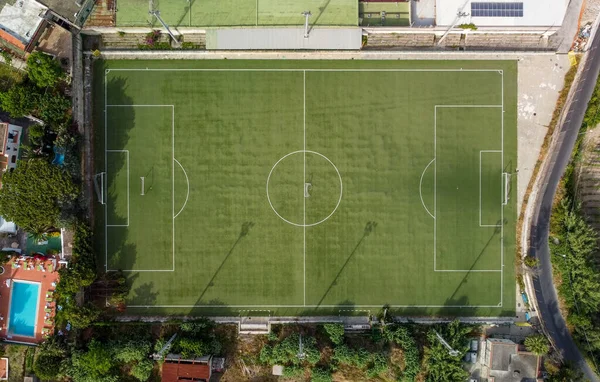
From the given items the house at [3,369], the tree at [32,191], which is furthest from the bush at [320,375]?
the house at [3,369]

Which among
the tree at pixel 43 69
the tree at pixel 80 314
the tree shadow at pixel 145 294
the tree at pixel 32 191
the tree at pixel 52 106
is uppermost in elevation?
the tree at pixel 43 69

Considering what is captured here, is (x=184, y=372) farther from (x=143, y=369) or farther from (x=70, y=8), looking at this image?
(x=70, y=8)

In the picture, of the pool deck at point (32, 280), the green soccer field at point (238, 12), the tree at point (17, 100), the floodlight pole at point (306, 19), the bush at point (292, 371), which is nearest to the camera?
the floodlight pole at point (306, 19)

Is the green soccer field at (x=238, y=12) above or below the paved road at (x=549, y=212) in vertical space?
above

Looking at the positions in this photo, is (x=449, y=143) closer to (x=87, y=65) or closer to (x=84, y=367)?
(x=87, y=65)

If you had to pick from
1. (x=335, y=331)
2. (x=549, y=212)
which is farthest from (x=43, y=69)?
(x=549, y=212)

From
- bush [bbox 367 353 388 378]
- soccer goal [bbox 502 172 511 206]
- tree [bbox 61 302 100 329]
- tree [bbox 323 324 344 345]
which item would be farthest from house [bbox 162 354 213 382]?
soccer goal [bbox 502 172 511 206]

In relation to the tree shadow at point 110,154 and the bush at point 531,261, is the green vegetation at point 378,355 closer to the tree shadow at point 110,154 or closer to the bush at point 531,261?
the bush at point 531,261
